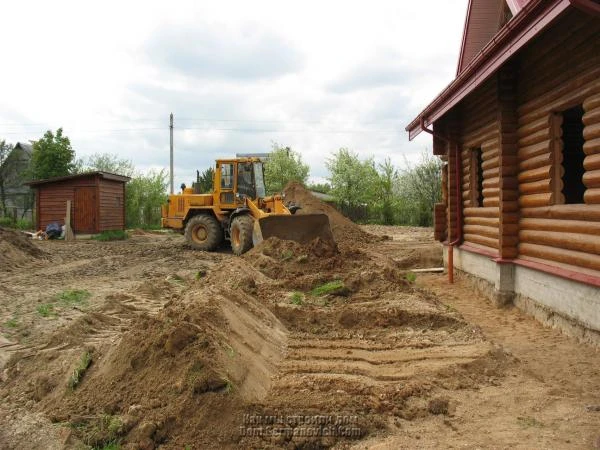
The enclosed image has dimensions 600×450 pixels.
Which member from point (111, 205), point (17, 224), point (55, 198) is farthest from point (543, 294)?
point (17, 224)

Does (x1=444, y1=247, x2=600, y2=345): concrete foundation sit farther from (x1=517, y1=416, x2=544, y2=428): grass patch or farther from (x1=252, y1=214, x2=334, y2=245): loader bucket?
(x1=252, y1=214, x2=334, y2=245): loader bucket

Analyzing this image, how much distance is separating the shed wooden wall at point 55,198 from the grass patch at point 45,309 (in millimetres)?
16215

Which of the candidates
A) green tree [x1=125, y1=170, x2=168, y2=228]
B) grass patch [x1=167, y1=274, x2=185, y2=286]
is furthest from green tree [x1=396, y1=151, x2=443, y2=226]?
grass patch [x1=167, y1=274, x2=185, y2=286]

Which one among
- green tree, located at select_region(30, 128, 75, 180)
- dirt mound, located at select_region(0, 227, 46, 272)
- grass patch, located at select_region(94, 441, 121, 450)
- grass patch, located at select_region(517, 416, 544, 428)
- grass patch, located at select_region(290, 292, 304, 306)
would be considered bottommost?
grass patch, located at select_region(94, 441, 121, 450)

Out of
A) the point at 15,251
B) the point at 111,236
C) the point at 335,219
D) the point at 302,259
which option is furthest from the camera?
the point at 335,219

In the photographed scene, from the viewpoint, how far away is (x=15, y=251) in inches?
583

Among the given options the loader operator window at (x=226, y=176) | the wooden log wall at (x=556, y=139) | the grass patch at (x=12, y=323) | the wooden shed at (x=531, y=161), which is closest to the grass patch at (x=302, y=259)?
the wooden shed at (x=531, y=161)

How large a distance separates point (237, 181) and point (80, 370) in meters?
12.0

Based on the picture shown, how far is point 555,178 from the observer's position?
655 cm

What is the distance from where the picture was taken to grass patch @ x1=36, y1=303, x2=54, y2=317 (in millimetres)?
7711

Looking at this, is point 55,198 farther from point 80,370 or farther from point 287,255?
point 80,370

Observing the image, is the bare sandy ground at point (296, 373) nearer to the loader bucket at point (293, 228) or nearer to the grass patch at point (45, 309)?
the grass patch at point (45, 309)

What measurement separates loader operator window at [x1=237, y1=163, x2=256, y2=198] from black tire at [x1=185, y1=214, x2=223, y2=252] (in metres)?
1.44

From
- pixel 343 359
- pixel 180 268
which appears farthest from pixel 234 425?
pixel 180 268
